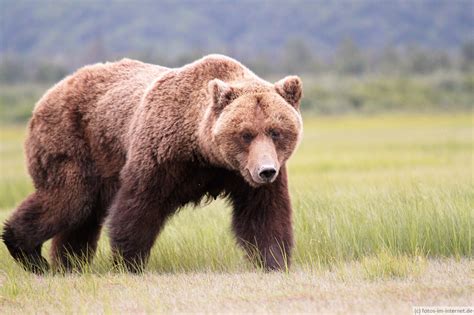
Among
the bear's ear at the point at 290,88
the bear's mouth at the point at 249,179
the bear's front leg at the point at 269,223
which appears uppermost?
the bear's ear at the point at 290,88

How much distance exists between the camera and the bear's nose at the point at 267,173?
6.00 m

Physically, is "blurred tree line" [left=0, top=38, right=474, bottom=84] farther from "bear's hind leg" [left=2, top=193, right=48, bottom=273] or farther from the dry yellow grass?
the dry yellow grass

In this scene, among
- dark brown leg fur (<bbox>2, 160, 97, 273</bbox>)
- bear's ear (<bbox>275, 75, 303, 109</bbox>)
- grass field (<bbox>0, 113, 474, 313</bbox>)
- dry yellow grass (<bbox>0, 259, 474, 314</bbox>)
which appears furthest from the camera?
dark brown leg fur (<bbox>2, 160, 97, 273</bbox>)

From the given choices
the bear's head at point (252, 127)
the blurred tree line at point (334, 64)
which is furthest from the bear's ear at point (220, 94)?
the blurred tree line at point (334, 64)

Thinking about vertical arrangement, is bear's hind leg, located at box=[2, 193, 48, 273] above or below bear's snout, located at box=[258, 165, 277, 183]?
below

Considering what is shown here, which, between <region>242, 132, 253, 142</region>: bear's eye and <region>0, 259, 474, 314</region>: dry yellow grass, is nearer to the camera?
<region>0, 259, 474, 314</region>: dry yellow grass

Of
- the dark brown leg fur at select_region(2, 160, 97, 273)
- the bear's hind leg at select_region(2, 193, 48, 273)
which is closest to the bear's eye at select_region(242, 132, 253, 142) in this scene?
the dark brown leg fur at select_region(2, 160, 97, 273)

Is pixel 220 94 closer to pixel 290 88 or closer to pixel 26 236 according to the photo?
pixel 290 88

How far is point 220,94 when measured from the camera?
6512 millimetres

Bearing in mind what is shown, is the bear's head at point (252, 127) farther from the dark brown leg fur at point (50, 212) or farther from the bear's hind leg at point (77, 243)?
the bear's hind leg at point (77, 243)

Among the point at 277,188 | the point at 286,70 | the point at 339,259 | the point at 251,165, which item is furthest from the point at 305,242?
the point at 286,70

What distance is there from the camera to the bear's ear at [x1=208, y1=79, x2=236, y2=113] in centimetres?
651

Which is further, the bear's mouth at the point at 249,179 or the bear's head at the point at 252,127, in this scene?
the bear's mouth at the point at 249,179

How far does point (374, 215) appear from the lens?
7.84m
